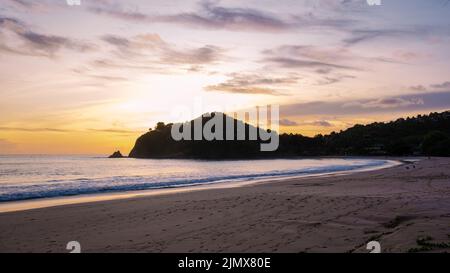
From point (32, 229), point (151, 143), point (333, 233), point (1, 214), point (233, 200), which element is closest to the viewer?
point (333, 233)

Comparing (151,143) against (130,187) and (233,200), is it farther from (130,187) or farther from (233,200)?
(233,200)

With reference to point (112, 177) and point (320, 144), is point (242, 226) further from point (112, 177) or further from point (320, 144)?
point (320, 144)

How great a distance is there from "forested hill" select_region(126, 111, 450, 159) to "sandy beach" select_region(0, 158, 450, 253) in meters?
119

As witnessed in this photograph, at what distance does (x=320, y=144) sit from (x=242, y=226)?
172 meters

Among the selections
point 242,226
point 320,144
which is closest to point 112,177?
point 242,226

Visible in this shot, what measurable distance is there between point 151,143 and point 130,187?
140237 millimetres

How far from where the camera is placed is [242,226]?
980cm

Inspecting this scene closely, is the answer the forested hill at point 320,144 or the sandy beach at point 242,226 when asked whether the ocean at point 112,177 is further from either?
the forested hill at point 320,144

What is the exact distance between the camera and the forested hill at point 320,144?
13975 centimetres

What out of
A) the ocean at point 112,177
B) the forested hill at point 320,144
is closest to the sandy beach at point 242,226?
the ocean at point 112,177

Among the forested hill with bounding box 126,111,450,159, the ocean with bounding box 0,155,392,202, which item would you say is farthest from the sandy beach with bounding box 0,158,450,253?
the forested hill with bounding box 126,111,450,159

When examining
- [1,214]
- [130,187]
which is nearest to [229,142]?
[130,187]

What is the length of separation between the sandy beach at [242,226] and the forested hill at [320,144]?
118734mm
